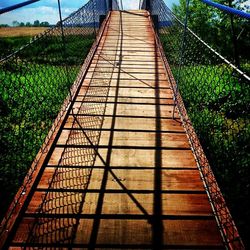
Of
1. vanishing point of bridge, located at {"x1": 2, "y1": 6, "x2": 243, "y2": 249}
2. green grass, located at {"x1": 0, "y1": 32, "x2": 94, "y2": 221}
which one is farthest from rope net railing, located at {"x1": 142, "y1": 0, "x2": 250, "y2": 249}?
green grass, located at {"x1": 0, "y1": 32, "x2": 94, "y2": 221}

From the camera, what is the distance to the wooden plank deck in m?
1.99

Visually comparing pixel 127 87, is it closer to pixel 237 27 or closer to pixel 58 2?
pixel 58 2

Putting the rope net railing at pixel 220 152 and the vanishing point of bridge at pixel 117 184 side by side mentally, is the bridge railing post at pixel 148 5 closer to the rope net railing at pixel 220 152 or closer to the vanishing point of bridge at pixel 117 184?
the rope net railing at pixel 220 152

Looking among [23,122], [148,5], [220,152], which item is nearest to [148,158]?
[220,152]

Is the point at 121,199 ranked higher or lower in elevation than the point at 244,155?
higher

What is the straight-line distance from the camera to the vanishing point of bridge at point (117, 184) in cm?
199

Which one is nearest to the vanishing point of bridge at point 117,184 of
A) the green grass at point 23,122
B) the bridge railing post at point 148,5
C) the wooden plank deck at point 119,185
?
the wooden plank deck at point 119,185

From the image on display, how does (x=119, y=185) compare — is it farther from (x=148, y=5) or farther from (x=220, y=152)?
(x=148, y=5)

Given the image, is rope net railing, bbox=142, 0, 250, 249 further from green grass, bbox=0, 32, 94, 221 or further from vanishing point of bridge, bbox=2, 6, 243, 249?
green grass, bbox=0, 32, 94, 221

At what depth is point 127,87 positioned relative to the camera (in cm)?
439

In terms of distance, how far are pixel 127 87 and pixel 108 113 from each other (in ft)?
3.00

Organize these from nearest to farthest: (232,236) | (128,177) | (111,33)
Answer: (232,236) < (128,177) < (111,33)

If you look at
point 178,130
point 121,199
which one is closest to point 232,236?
point 121,199

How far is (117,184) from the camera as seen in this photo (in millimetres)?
2449
